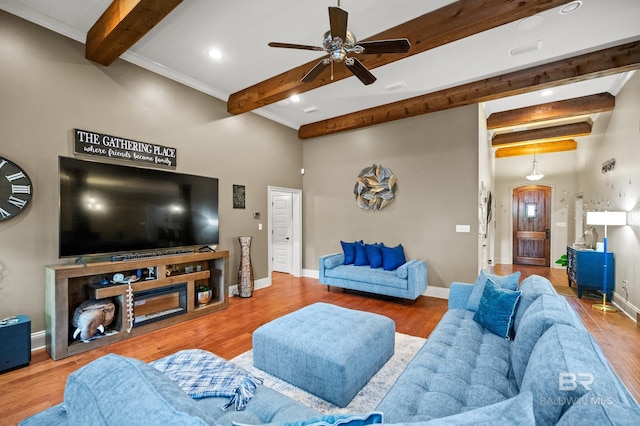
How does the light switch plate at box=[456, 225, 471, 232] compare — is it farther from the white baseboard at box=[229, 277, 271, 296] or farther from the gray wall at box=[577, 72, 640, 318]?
the white baseboard at box=[229, 277, 271, 296]

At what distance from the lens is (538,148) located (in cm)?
797

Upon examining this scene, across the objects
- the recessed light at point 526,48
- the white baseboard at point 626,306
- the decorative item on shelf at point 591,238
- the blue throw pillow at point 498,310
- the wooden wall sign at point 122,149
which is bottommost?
the white baseboard at point 626,306

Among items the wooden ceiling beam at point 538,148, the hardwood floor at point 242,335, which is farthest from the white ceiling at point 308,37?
the wooden ceiling beam at point 538,148

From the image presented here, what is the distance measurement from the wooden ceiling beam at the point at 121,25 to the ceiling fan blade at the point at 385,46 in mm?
1648

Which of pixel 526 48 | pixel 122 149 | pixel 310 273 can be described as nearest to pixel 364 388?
pixel 122 149

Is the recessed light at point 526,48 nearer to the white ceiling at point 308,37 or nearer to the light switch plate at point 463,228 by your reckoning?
the white ceiling at point 308,37

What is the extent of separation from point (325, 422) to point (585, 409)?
0.72m

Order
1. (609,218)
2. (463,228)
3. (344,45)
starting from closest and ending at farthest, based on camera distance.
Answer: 1. (344,45)
2. (609,218)
3. (463,228)

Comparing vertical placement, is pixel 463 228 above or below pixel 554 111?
below

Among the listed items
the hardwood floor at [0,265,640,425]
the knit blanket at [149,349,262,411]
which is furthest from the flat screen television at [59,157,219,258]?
the knit blanket at [149,349,262,411]

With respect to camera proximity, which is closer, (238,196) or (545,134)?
(238,196)

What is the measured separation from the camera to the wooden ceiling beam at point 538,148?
7.63 metres

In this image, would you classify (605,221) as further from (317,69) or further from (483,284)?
(317,69)

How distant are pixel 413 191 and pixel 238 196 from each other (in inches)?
125
